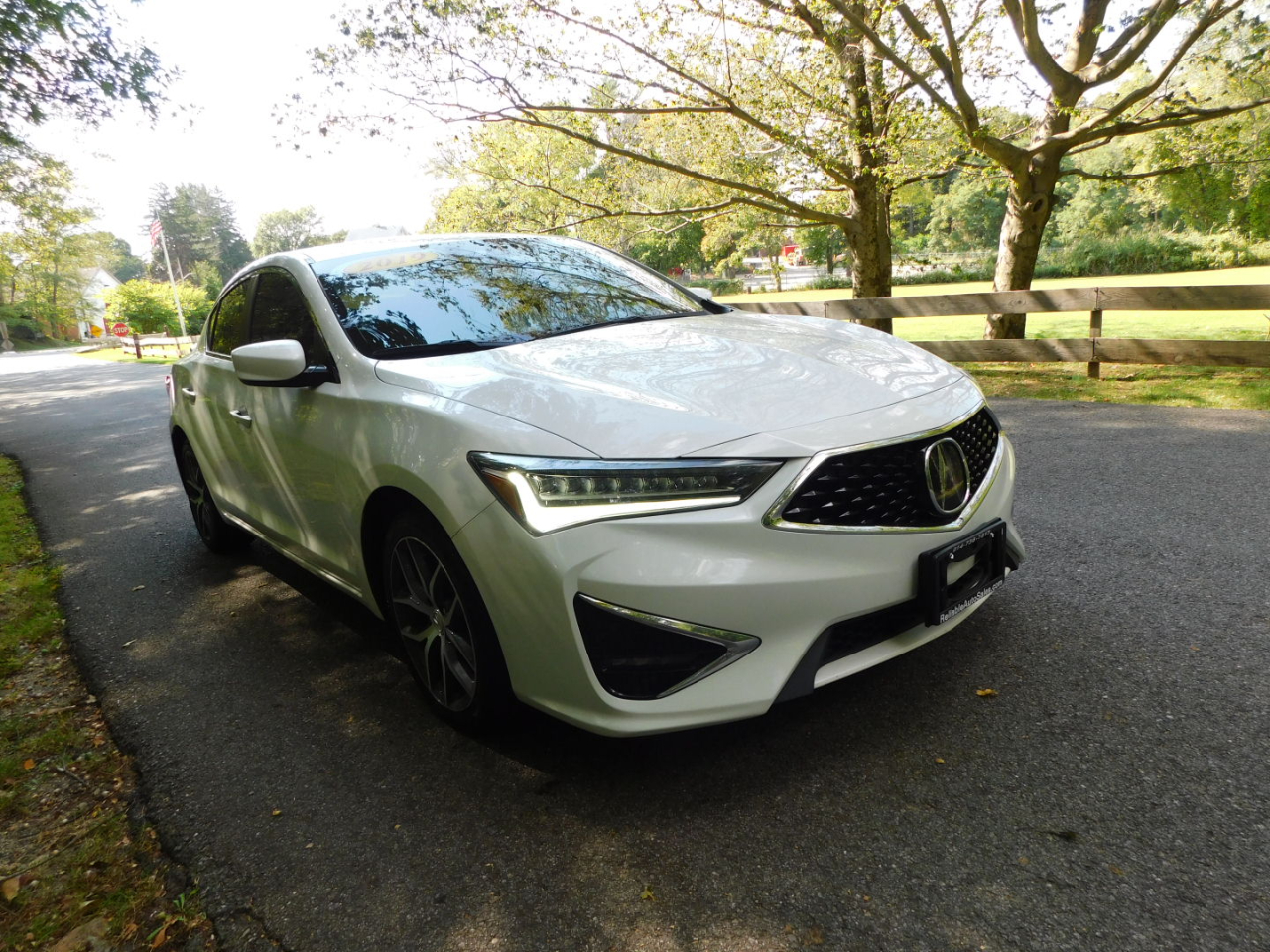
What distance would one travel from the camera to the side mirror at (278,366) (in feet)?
9.68

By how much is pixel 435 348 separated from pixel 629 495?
3.91 ft

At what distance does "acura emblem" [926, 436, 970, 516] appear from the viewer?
2357 millimetres

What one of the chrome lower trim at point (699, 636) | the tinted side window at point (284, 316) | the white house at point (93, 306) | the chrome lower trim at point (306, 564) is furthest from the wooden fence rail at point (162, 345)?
the white house at point (93, 306)

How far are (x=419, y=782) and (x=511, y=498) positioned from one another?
1013mm

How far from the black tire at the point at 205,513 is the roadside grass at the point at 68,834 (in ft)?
3.56

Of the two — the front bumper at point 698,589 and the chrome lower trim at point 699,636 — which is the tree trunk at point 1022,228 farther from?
the chrome lower trim at point 699,636

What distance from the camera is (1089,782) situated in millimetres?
2254

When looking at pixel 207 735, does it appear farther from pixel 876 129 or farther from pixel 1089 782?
pixel 876 129

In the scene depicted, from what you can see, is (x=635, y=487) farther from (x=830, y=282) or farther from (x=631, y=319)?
(x=830, y=282)

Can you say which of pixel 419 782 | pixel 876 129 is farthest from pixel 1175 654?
pixel 876 129

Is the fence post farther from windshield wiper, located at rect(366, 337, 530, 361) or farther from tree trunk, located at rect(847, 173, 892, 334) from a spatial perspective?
windshield wiper, located at rect(366, 337, 530, 361)

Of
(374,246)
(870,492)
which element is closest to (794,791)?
(870,492)

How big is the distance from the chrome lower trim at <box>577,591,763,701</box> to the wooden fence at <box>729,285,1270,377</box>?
7.64 m

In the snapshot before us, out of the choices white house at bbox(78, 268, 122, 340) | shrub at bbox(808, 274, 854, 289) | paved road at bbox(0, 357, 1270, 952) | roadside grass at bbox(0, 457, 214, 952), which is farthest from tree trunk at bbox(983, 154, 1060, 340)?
white house at bbox(78, 268, 122, 340)
